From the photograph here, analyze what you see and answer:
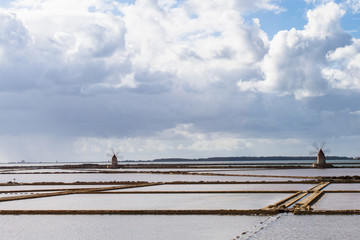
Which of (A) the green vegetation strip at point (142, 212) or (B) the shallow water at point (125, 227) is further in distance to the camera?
(A) the green vegetation strip at point (142, 212)

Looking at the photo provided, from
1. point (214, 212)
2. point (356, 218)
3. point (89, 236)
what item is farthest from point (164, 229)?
point (356, 218)

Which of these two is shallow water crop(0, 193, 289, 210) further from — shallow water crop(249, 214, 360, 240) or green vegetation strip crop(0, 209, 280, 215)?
shallow water crop(249, 214, 360, 240)

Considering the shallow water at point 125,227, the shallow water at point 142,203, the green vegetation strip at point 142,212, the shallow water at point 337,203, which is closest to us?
the shallow water at point 125,227

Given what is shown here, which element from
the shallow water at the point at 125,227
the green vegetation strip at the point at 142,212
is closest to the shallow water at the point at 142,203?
the green vegetation strip at the point at 142,212

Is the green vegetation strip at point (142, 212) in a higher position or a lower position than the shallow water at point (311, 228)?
higher

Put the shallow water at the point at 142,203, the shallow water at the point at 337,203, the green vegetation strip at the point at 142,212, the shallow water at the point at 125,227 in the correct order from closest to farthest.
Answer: the shallow water at the point at 125,227, the green vegetation strip at the point at 142,212, the shallow water at the point at 337,203, the shallow water at the point at 142,203

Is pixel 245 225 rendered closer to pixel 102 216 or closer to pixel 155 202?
pixel 102 216

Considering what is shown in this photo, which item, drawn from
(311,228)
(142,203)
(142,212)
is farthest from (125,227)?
(142,203)

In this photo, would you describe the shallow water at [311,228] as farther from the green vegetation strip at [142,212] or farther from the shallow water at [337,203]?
the shallow water at [337,203]

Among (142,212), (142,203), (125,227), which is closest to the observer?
(125,227)

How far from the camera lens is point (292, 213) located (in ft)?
48.4

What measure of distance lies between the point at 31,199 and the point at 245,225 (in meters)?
12.1

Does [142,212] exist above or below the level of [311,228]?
above

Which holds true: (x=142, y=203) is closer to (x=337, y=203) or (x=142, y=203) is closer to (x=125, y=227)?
(x=125, y=227)
